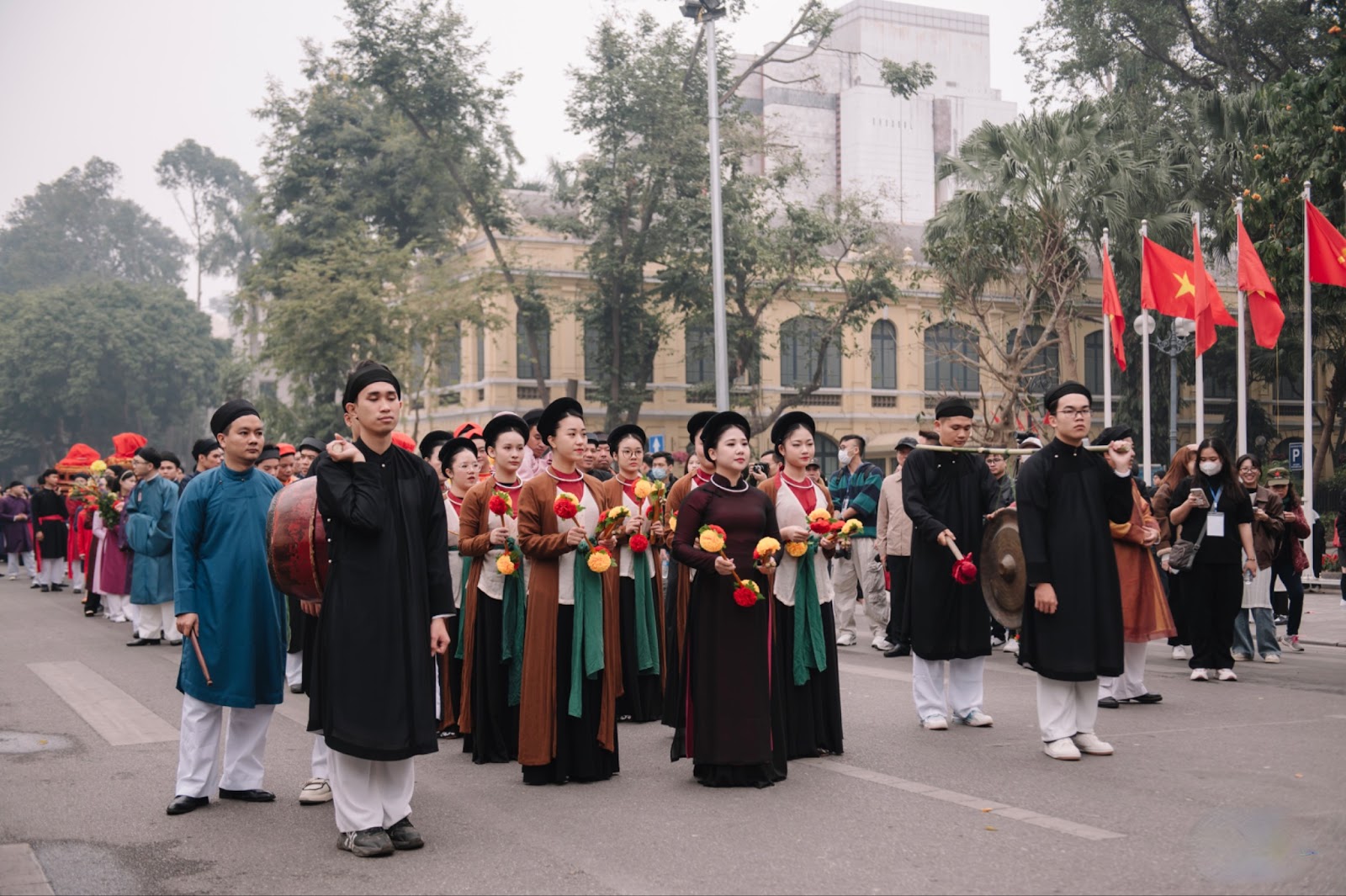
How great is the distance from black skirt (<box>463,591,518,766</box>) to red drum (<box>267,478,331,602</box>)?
2115 millimetres

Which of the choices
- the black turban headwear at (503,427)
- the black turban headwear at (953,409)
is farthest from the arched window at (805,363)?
the black turban headwear at (503,427)

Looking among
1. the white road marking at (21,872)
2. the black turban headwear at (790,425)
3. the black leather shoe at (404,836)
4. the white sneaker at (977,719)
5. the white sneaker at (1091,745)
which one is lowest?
the white sneaker at (977,719)

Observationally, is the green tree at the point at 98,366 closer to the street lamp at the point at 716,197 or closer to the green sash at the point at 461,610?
the street lamp at the point at 716,197

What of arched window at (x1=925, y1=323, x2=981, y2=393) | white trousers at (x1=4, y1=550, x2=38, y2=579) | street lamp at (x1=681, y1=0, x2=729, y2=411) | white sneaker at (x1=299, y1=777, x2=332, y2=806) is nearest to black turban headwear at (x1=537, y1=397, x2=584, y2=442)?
white sneaker at (x1=299, y1=777, x2=332, y2=806)

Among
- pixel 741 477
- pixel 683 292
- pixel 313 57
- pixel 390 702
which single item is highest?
pixel 313 57

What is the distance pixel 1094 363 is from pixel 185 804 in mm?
42672

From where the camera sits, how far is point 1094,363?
46.2m

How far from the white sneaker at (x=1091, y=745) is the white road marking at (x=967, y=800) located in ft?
4.18

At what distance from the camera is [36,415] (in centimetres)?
6894

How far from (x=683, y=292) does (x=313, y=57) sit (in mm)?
14668

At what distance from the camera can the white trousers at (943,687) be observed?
9148 millimetres

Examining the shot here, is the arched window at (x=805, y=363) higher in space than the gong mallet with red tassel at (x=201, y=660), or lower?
higher

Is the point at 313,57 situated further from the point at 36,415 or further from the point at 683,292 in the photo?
the point at 36,415

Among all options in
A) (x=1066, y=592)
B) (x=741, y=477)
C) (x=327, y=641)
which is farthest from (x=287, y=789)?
(x=1066, y=592)
